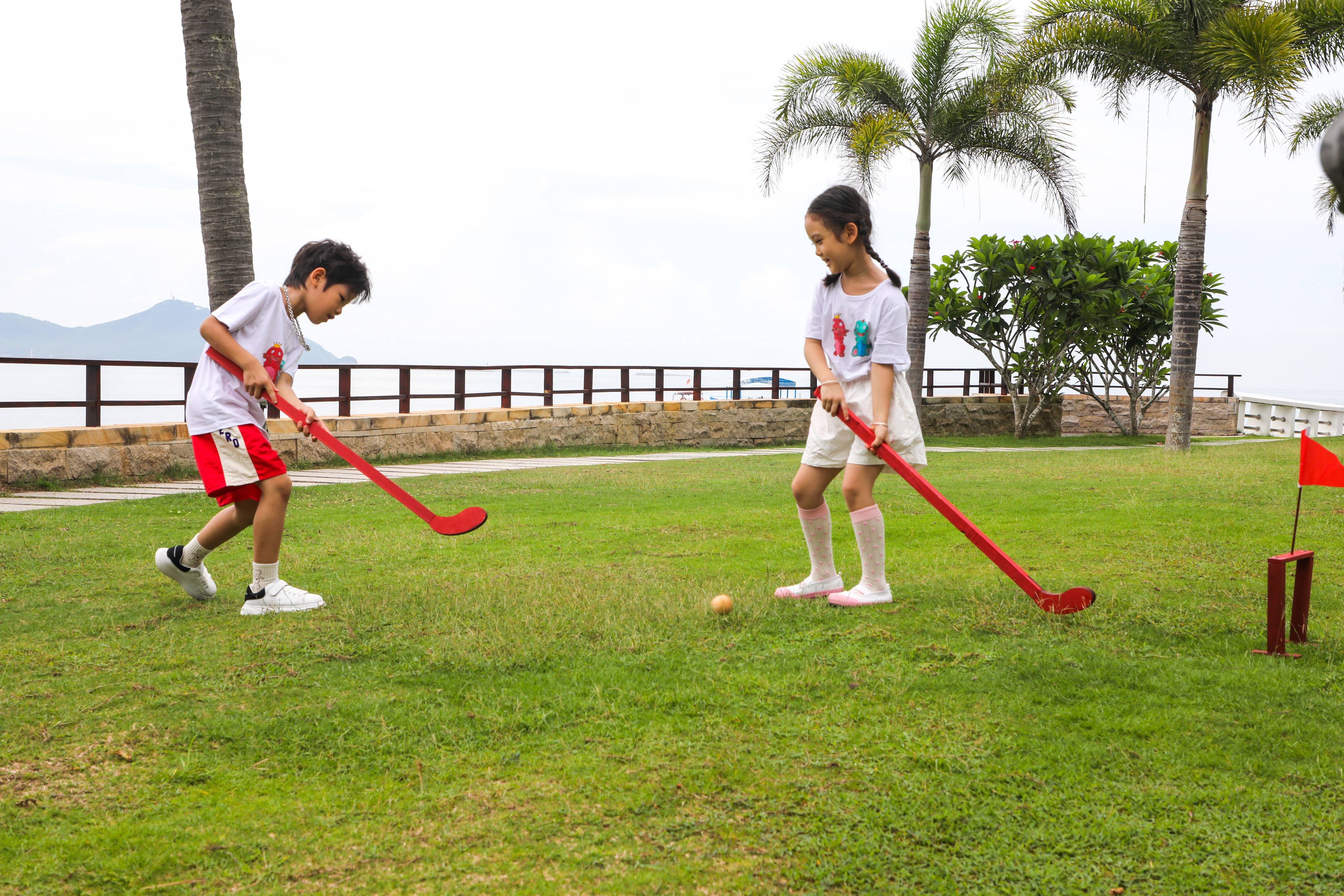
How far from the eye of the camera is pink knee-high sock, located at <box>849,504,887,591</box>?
421 centimetres

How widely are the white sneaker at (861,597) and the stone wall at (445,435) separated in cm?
762

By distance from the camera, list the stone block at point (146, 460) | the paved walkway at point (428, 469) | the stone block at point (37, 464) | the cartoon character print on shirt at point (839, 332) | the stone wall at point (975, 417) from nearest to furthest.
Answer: the cartoon character print on shirt at point (839, 332) < the paved walkway at point (428, 469) < the stone block at point (37, 464) < the stone block at point (146, 460) < the stone wall at point (975, 417)

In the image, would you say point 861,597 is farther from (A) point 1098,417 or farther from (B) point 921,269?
(A) point 1098,417

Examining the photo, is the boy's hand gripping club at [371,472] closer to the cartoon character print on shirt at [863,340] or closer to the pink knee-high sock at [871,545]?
the pink knee-high sock at [871,545]

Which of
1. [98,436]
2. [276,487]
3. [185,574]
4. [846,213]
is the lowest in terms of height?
[185,574]

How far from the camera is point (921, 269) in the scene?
1858 centimetres

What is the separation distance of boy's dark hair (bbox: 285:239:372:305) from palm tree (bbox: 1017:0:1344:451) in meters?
13.4

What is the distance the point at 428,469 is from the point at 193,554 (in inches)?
290

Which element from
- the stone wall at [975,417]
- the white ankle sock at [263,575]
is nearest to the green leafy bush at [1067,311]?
the stone wall at [975,417]

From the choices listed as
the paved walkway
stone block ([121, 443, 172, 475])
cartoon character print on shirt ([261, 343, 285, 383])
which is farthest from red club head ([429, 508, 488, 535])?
stone block ([121, 443, 172, 475])

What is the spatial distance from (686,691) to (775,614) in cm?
102

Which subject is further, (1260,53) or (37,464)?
(1260,53)

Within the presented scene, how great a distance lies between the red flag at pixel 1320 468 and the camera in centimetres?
342

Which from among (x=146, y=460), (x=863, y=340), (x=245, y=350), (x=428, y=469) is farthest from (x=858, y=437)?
(x=428, y=469)
